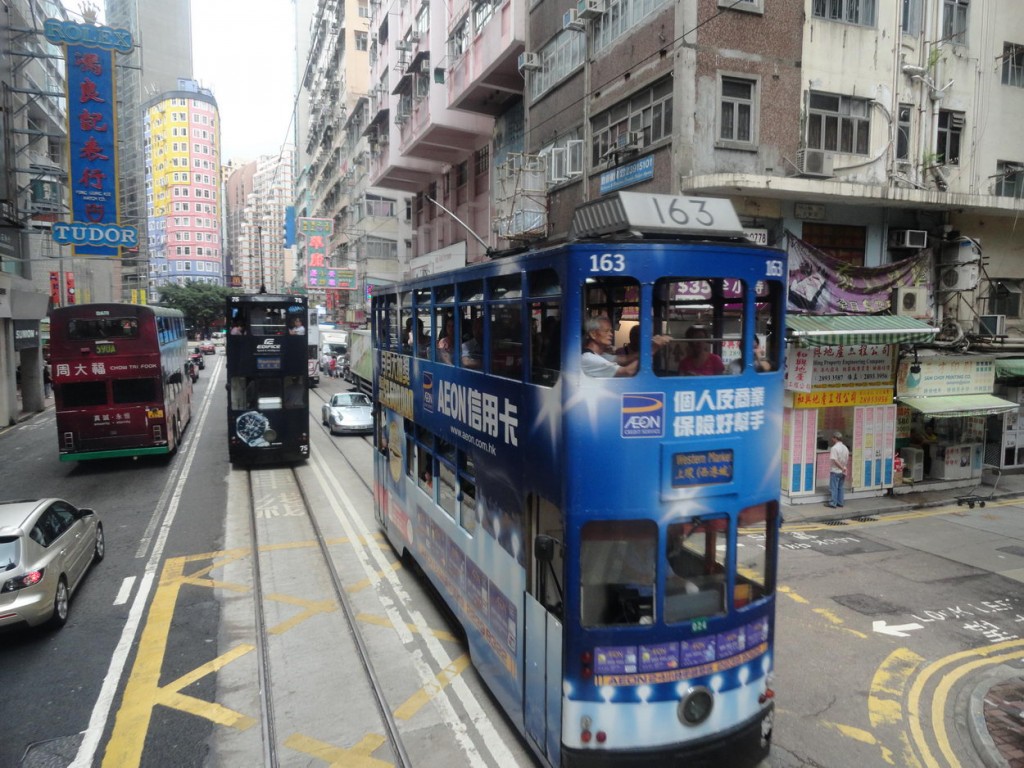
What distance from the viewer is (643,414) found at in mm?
4832

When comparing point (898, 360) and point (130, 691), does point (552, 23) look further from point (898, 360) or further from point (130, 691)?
point (130, 691)

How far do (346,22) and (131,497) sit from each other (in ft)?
159

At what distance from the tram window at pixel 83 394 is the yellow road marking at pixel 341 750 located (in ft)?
44.7

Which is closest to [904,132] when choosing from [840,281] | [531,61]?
[840,281]

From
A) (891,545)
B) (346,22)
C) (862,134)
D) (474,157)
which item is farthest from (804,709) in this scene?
(346,22)

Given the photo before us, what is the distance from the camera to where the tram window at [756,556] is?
523 centimetres

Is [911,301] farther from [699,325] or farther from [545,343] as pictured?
[545,343]

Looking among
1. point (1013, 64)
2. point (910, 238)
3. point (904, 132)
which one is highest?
point (1013, 64)

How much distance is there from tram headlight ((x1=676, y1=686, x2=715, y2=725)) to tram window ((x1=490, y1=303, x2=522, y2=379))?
2.74m

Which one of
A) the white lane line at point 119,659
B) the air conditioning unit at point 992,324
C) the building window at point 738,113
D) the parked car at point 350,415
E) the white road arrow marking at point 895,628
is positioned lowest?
the white road arrow marking at point 895,628

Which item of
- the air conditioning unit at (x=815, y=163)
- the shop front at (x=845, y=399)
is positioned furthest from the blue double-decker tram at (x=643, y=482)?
the air conditioning unit at (x=815, y=163)

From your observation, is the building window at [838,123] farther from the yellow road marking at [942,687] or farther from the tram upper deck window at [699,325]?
the tram upper deck window at [699,325]

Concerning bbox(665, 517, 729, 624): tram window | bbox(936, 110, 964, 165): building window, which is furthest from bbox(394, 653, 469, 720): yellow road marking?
bbox(936, 110, 964, 165): building window

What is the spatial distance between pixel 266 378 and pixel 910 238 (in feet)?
52.0
